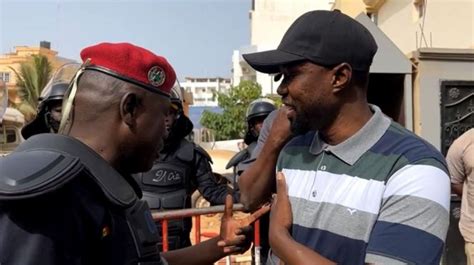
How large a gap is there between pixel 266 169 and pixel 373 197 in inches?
22.6

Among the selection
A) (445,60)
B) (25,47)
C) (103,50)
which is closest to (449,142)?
(445,60)

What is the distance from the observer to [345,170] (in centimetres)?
184

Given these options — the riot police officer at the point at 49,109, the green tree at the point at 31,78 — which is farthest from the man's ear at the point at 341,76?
the green tree at the point at 31,78

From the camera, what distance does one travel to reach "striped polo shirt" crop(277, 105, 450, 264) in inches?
63.3

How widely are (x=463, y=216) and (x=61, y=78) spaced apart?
3289 millimetres

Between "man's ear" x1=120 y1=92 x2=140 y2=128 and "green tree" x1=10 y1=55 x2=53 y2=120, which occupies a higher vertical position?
"green tree" x1=10 y1=55 x2=53 y2=120

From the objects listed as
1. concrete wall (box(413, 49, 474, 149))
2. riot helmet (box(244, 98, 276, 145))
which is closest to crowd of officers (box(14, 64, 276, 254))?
riot helmet (box(244, 98, 276, 145))

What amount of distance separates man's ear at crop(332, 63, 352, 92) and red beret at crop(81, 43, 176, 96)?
0.58 meters

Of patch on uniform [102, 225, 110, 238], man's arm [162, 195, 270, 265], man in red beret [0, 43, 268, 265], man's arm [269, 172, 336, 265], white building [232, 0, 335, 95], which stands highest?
white building [232, 0, 335, 95]

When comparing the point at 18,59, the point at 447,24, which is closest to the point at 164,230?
the point at 447,24

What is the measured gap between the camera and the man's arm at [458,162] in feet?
14.7

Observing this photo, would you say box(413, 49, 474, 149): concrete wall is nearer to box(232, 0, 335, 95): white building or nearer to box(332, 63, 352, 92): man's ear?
box(332, 63, 352, 92): man's ear

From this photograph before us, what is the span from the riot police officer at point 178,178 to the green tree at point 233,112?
3170cm

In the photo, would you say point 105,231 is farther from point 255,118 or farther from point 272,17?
point 272,17
